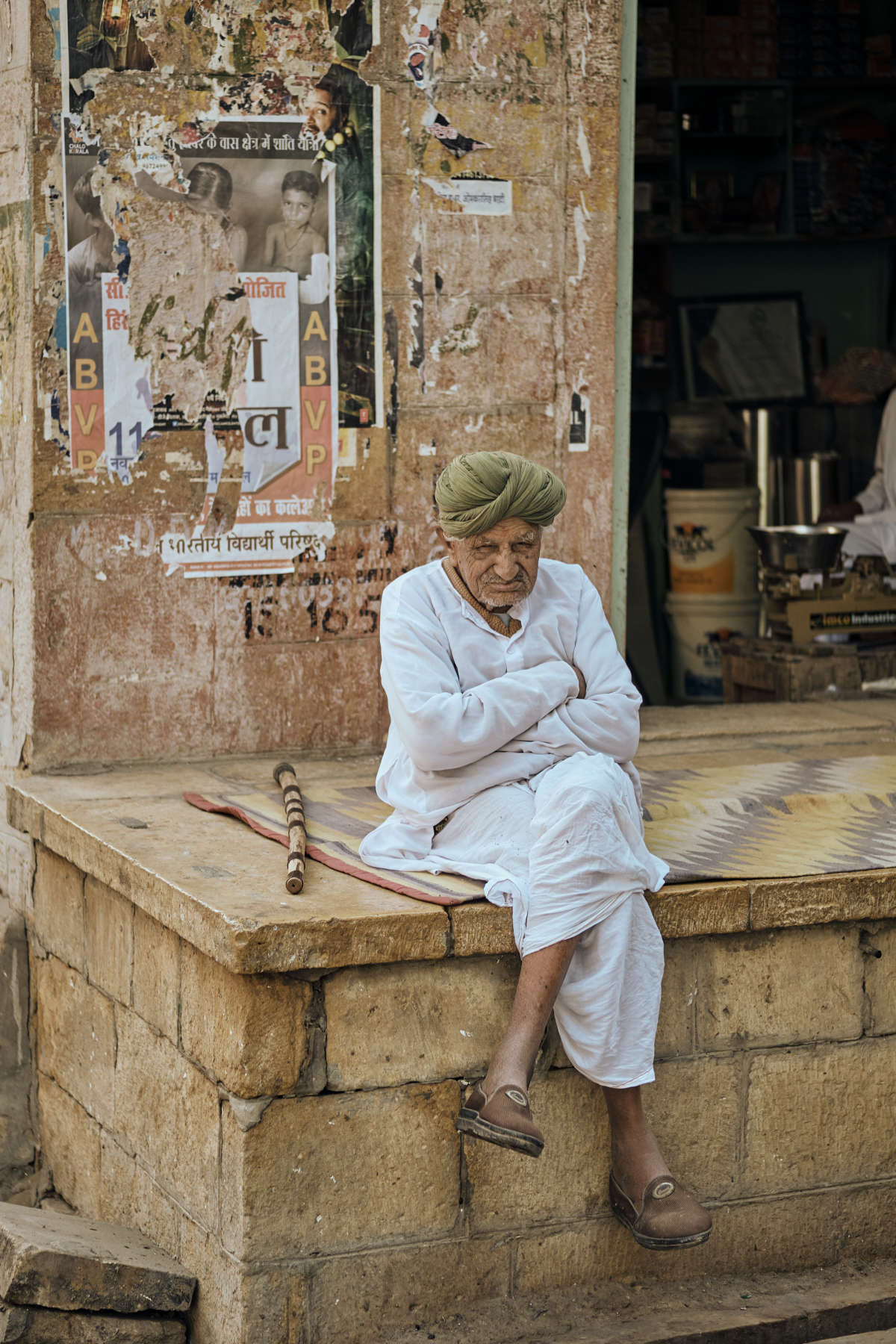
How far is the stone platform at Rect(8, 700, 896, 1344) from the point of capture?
11.2 ft

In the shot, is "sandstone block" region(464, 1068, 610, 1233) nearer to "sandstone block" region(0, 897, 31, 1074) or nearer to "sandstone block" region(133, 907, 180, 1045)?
"sandstone block" region(133, 907, 180, 1045)

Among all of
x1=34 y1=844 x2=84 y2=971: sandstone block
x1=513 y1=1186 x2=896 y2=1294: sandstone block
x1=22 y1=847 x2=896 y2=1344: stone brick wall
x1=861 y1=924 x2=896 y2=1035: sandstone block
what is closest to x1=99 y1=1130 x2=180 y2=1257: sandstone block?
x1=22 y1=847 x2=896 y2=1344: stone brick wall

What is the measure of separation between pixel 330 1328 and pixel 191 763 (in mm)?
1858

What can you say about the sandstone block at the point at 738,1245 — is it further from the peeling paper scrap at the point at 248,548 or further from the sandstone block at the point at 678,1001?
the peeling paper scrap at the point at 248,548

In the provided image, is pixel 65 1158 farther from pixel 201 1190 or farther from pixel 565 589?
pixel 565 589

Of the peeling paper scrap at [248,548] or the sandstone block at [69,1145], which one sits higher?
the peeling paper scrap at [248,548]

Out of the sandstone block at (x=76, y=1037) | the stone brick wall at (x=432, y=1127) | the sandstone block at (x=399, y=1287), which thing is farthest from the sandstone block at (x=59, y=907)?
the sandstone block at (x=399, y=1287)

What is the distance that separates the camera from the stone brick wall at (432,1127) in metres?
3.44

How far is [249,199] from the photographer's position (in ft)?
15.5

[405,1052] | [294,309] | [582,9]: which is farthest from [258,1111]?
[582,9]

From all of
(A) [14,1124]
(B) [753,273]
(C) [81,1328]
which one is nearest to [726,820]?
(C) [81,1328]

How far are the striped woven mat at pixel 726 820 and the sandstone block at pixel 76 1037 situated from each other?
1.93 ft

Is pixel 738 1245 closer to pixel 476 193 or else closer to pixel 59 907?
pixel 59 907

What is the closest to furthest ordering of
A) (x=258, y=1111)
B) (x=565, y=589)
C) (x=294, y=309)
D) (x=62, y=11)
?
(x=258, y=1111) < (x=565, y=589) < (x=62, y=11) < (x=294, y=309)
